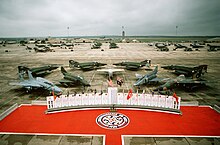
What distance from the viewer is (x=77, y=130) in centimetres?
1778

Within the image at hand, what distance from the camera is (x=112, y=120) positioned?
1967 cm

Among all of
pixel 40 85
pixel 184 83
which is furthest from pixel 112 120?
pixel 184 83

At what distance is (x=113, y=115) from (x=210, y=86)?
2500 cm

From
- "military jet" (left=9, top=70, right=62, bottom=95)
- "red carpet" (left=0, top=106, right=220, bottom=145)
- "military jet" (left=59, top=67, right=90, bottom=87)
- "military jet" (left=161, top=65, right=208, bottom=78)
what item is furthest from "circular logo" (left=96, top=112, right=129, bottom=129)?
"military jet" (left=161, top=65, right=208, bottom=78)

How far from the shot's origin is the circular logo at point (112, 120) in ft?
60.7

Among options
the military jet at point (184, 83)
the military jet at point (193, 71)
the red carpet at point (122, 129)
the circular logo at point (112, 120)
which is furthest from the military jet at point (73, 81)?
the military jet at point (193, 71)

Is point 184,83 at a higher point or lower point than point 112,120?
higher

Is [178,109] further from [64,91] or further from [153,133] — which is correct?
[64,91]

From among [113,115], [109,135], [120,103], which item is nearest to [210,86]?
[120,103]

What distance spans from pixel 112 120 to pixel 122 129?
2.26 metres

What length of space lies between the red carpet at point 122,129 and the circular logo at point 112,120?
0.55 meters

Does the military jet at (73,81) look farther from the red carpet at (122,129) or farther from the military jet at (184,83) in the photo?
the military jet at (184,83)

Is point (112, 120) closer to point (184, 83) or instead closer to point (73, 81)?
point (73, 81)

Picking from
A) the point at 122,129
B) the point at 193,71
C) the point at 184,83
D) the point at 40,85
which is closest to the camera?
the point at 122,129
